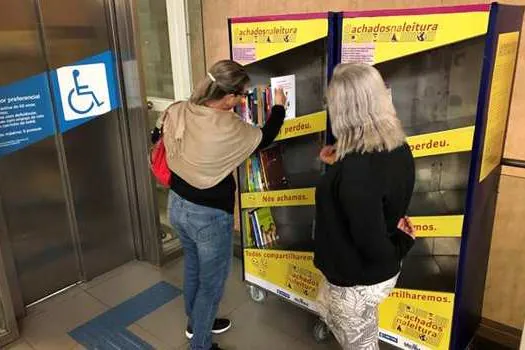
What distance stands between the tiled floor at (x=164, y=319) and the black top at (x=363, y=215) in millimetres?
999

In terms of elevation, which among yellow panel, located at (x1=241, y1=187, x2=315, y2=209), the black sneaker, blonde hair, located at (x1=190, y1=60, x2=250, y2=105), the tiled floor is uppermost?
blonde hair, located at (x1=190, y1=60, x2=250, y2=105)

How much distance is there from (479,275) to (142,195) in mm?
2159

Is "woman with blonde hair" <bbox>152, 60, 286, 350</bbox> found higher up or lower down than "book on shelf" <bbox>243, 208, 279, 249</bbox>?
higher up

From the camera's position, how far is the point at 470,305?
2002 mm

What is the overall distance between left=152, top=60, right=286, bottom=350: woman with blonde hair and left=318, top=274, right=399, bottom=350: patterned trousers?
558 mm

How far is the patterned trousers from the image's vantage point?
1505 mm

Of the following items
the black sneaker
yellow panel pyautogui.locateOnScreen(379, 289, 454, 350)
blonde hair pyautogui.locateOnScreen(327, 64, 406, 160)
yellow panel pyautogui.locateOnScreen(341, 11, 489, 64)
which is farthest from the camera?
the black sneaker

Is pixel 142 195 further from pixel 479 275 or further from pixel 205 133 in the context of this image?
pixel 479 275

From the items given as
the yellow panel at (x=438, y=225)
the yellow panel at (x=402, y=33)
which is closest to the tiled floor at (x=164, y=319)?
the yellow panel at (x=438, y=225)

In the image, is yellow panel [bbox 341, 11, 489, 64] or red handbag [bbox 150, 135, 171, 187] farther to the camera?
red handbag [bbox 150, 135, 171, 187]

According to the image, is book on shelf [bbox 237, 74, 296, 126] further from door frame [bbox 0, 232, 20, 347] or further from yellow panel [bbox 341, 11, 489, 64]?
door frame [bbox 0, 232, 20, 347]

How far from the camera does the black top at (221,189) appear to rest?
183 centimetres

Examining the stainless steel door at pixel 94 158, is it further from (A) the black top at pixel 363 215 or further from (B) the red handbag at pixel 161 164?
(A) the black top at pixel 363 215

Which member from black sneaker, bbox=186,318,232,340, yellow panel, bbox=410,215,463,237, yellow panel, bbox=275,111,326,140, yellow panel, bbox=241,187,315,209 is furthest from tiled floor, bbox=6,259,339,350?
yellow panel, bbox=275,111,326,140
